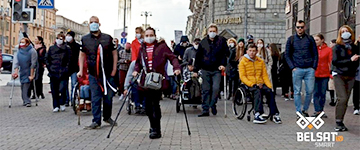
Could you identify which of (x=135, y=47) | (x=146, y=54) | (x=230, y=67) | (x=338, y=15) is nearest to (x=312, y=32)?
(x=338, y=15)

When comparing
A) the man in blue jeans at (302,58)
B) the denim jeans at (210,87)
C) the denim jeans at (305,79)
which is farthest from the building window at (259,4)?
the denim jeans at (305,79)

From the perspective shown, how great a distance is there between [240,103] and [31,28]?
348 ft

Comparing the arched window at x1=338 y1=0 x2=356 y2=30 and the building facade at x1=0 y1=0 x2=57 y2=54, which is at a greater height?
the building facade at x1=0 y1=0 x2=57 y2=54

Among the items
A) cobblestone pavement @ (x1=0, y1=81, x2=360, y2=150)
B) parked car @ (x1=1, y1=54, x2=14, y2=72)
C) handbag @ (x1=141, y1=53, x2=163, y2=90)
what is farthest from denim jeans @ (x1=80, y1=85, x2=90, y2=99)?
parked car @ (x1=1, y1=54, x2=14, y2=72)

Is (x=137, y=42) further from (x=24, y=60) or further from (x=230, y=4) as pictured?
(x=230, y=4)

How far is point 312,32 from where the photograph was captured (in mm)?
20391

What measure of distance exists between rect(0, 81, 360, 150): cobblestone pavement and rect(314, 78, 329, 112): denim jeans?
34 cm

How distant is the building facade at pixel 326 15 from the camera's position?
1631 cm

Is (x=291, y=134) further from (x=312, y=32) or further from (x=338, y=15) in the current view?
(x=312, y=32)

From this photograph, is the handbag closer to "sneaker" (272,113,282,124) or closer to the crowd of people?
the crowd of people

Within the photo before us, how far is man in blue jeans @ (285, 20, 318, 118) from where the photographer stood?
1078 centimetres

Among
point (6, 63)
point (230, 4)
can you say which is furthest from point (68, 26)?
point (230, 4)

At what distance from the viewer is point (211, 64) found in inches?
467

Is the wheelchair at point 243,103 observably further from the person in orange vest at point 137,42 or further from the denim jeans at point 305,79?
the person in orange vest at point 137,42
